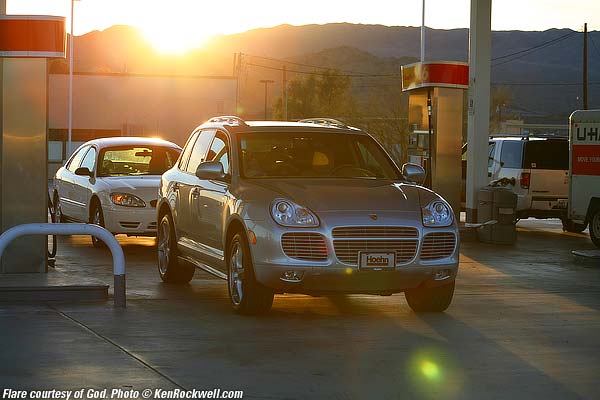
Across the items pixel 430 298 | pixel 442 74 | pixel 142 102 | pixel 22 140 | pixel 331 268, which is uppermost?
pixel 142 102

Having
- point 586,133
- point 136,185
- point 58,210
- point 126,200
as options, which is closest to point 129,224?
point 126,200

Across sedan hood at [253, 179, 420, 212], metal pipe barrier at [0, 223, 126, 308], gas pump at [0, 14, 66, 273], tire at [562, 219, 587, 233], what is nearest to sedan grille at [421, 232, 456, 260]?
sedan hood at [253, 179, 420, 212]

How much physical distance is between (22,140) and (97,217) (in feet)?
18.6

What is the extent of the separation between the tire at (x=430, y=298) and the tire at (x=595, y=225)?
889cm

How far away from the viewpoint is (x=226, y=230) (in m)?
11.6

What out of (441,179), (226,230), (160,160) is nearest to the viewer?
(226,230)

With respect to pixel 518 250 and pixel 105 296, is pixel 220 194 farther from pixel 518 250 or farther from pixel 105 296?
pixel 518 250

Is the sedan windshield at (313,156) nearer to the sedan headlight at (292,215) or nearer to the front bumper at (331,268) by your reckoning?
the sedan headlight at (292,215)

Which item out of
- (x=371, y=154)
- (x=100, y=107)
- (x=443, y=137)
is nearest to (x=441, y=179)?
(x=443, y=137)

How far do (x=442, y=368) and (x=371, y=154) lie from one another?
14.1 feet

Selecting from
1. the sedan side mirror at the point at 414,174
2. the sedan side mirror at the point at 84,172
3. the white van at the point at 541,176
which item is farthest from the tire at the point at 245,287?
the white van at the point at 541,176

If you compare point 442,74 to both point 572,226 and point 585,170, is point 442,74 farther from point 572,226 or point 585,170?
point 572,226

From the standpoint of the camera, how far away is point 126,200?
58.7ft

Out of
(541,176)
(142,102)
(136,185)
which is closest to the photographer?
(136,185)
